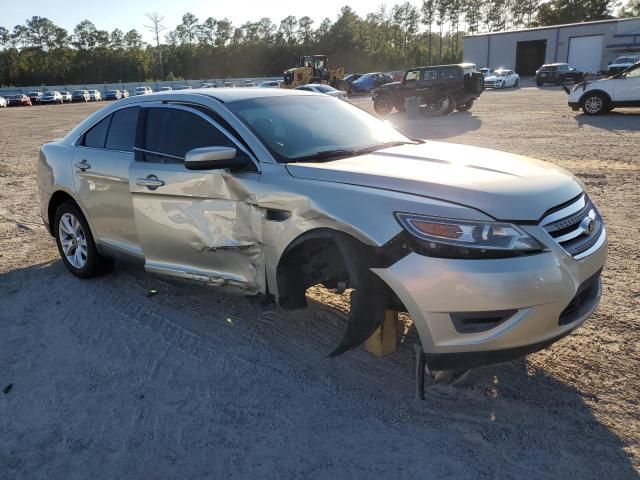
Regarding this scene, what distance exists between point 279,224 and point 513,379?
1.71 metres

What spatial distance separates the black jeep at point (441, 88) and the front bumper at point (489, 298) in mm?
18429

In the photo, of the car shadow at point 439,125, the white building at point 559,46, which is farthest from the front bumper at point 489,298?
the white building at point 559,46

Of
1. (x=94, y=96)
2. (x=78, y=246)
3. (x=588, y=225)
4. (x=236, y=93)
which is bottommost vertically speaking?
(x=94, y=96)

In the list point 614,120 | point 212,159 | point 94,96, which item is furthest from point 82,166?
point 94,96

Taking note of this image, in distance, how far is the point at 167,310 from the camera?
432 cm

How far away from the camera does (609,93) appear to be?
1573cm

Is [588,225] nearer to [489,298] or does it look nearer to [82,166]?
[489,298]

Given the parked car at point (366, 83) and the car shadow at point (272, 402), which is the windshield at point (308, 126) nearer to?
the car shadow at point (272, 402)

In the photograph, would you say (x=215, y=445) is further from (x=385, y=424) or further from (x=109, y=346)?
(x=109, y=346)

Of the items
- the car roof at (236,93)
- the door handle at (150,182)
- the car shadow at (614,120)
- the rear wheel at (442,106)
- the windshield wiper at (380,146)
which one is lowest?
the car shadow at (614,120)

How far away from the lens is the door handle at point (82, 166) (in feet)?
15.2

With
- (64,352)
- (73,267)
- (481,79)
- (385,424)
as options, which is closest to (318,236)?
(385,424)

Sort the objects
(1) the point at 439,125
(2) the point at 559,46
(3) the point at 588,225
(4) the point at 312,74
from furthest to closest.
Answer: (2) the point at 559,46 < (4) the point at 312,74 < (1) the point at 439,125 < (3) the point at 588,225

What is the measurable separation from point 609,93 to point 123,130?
15691mm
